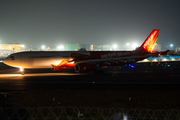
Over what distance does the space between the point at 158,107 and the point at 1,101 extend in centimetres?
1172

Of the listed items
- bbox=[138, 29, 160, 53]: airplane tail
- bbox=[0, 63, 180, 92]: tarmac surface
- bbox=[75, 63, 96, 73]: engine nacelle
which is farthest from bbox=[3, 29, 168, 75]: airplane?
bbox=[138, 29, 160, 53]: airplane tail

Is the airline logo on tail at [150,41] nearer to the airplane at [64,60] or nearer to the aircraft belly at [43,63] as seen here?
the airplane at [64,60]

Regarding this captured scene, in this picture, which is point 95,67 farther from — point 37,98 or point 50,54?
point 37,98

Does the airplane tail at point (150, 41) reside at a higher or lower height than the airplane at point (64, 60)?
higher

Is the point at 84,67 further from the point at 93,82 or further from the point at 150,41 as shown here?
the point at 150,41

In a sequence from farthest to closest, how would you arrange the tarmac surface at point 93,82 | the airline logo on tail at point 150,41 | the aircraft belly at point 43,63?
the airline logo on tail at point 150,41, the aircraft belly at point 43,63, the tarmac surface at point 93,82

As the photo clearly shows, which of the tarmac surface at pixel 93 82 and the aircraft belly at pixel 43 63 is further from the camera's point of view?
the aircraft belly at pixel 43 63

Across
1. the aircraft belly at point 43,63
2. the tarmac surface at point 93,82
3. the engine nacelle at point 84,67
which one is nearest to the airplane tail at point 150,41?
the tarmac surface at point 93,82

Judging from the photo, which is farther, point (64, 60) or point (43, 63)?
point (64, 60)

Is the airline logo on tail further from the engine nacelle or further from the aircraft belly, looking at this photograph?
the aircraft belly

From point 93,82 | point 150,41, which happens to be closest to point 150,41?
point 150,41

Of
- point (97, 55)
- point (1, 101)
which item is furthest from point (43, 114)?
point (97, 55)

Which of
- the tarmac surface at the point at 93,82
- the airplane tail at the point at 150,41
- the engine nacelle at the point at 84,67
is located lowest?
the tarmac surface at the point at 93,82

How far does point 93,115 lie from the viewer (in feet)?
36.3
